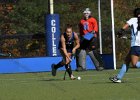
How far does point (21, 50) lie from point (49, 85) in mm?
6929

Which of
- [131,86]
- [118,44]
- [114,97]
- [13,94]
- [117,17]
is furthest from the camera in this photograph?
[117,17]

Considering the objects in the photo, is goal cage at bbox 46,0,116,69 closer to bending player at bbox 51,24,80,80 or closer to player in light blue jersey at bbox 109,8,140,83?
bending player at bbox 51,24,80,80

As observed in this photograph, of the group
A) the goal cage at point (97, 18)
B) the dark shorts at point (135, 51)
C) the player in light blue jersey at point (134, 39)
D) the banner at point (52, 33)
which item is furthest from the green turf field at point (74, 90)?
the goal cage at point (97, 18)

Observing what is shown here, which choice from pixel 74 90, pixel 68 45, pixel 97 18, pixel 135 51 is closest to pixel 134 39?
pixel 135 51

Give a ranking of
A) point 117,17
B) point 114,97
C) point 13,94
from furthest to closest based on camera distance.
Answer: point 117,17 < point 13,94 < point 114,97

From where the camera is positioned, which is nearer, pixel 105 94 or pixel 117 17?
pixel 105 94

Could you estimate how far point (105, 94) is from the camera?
476 inches

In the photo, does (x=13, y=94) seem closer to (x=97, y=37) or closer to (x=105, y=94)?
(x=105, y=94)

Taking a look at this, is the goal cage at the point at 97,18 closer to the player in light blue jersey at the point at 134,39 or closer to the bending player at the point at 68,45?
the bending player at the point at 68,45

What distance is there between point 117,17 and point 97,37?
16.0ft

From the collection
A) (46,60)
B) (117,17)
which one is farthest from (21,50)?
(117,17)

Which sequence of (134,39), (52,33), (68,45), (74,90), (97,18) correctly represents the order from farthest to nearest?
(97,18), (52,33), (68,45), (134,39), (74,90)

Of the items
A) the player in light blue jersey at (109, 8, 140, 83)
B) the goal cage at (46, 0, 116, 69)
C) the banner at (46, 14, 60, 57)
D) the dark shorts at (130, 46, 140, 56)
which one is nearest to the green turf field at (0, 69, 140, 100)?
the player in light blue jersey at (109, 8, 140, 83)

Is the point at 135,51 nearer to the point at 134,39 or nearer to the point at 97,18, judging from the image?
the point at 134,39
